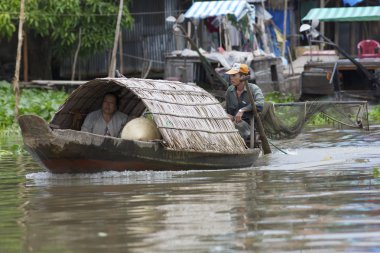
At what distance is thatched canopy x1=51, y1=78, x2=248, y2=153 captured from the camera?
32.1 feet

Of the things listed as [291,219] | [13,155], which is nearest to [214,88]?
[13,155]

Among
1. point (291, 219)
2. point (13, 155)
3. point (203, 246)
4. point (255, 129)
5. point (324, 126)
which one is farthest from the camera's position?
point (324, 126)

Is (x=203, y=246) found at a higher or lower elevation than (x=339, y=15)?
lower

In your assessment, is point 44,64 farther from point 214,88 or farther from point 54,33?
point 214,88

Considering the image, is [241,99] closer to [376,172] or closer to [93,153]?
[376,172]

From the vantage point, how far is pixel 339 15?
75.7ft

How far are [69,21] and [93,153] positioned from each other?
12636 mm

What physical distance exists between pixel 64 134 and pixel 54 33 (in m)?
13.0

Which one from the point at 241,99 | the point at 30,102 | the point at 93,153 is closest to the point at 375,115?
the point at 30,102

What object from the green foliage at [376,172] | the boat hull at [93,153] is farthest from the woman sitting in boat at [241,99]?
the green foliage at [376,172]

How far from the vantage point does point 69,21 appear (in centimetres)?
2152

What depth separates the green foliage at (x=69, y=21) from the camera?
21047 mm

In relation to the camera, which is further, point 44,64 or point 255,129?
point 44,64

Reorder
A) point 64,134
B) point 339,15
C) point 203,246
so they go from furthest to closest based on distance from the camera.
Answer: point 339,15
point 64,134
point 203,246
